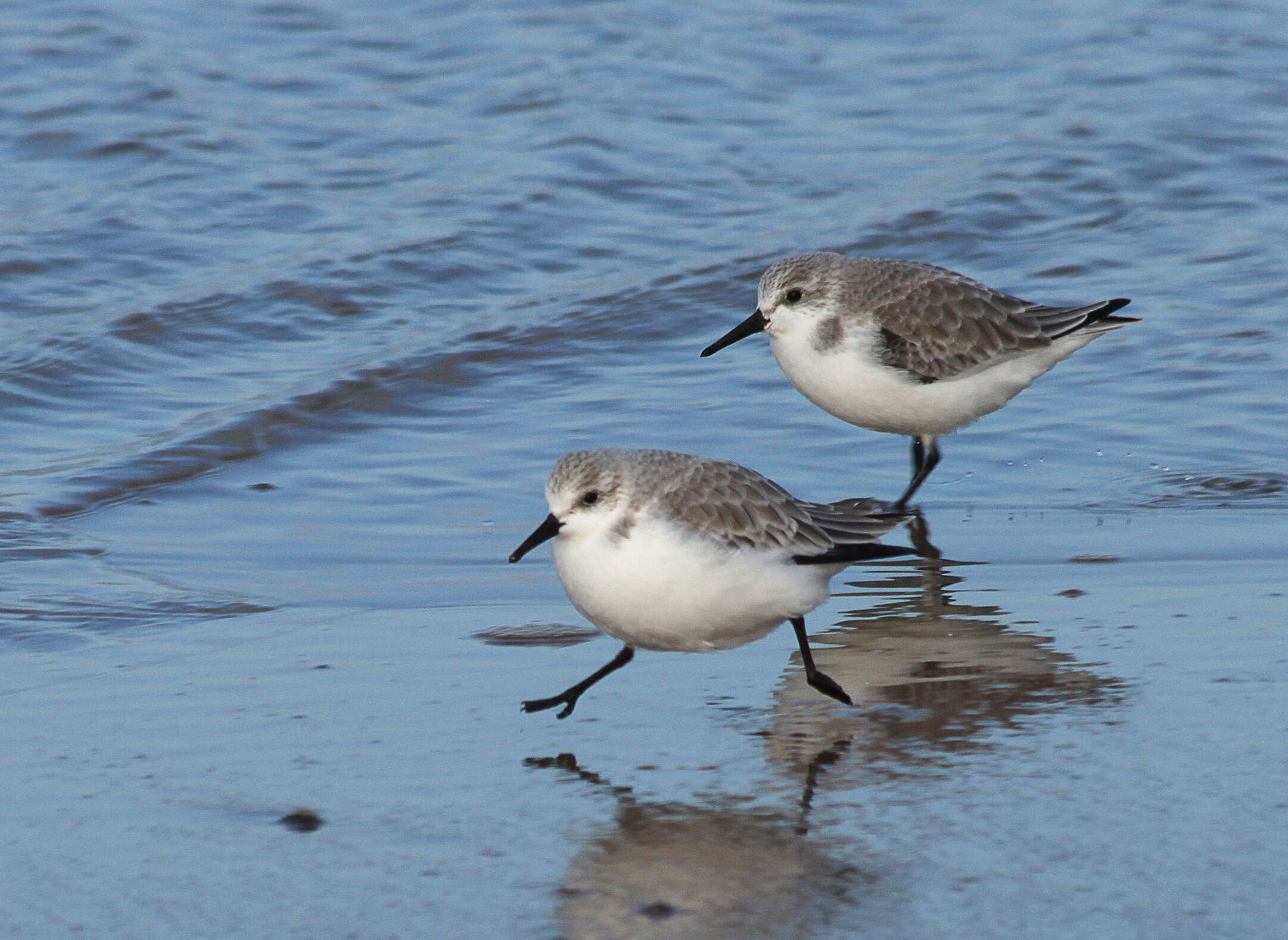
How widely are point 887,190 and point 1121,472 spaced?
5288mm

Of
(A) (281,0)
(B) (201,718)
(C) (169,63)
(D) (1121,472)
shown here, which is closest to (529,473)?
(D) (1121,472)

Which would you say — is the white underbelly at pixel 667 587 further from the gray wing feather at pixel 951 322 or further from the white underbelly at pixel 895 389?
the gray wing feather at pixel 951 322

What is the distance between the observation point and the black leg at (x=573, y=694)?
4.52 meters

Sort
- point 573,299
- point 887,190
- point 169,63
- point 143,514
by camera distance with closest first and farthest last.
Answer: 1. point 143,514
2. point 573,299
3. point 887,190
4. point 169,63

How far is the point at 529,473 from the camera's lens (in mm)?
7242

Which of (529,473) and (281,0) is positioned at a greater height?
(281,0)

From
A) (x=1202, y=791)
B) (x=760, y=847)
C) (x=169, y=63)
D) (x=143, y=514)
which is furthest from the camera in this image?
(x=169, y=63)

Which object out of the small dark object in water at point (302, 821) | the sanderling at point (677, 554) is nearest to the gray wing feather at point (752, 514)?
the sanderling at point (677, 554)

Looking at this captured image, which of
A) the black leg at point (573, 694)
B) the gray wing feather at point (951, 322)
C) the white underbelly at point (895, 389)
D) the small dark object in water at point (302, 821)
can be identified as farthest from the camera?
the gray wing feather at point (951, 322)

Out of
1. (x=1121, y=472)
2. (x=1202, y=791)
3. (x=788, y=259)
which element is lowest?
(x=1121, y=472)

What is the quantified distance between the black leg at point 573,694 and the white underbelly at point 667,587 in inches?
5.7

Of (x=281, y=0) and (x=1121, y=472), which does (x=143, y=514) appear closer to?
(x=1121, y=472)

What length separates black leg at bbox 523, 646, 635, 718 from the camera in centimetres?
452

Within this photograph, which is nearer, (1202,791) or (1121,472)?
(1202,791)
